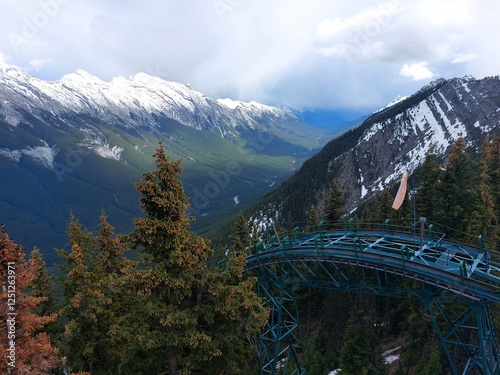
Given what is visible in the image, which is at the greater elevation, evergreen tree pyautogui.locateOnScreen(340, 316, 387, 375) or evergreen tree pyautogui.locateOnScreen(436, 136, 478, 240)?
evergreen tree pyautogui.locateOnScreen(436, 136, 478, 240)

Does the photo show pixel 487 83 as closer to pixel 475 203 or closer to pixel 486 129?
pixel 486 129

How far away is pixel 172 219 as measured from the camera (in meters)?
14.9

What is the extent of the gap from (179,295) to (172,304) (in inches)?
21.4

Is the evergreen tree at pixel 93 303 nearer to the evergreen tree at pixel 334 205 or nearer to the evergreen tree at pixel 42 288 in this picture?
the evergreen tree at pixel 42 288

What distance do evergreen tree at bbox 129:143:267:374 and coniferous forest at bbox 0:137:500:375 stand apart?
0.18ft

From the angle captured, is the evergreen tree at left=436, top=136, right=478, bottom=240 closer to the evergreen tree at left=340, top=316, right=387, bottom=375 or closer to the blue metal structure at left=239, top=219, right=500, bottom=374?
the blue metal structure at left=239, top=219, right=500, bottom=374

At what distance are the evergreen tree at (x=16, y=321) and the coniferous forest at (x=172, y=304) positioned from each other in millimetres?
40

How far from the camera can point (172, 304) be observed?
46.9 ft

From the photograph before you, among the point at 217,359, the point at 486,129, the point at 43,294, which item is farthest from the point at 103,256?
the point at 486,129

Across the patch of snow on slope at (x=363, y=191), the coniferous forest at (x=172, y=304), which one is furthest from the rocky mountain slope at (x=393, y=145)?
the coniferous forest at (x=172, y=304)

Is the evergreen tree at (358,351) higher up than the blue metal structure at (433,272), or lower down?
lower down

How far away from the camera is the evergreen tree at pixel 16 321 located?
1052cm

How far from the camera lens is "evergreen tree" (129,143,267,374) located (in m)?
13.4

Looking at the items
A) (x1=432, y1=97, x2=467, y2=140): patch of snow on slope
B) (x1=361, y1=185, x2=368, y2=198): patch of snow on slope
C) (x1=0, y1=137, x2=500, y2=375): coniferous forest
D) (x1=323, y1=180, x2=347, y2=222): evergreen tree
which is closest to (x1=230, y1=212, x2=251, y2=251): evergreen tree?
(x1=0, y1=137, x2=500, y2=375): coniferous forest
